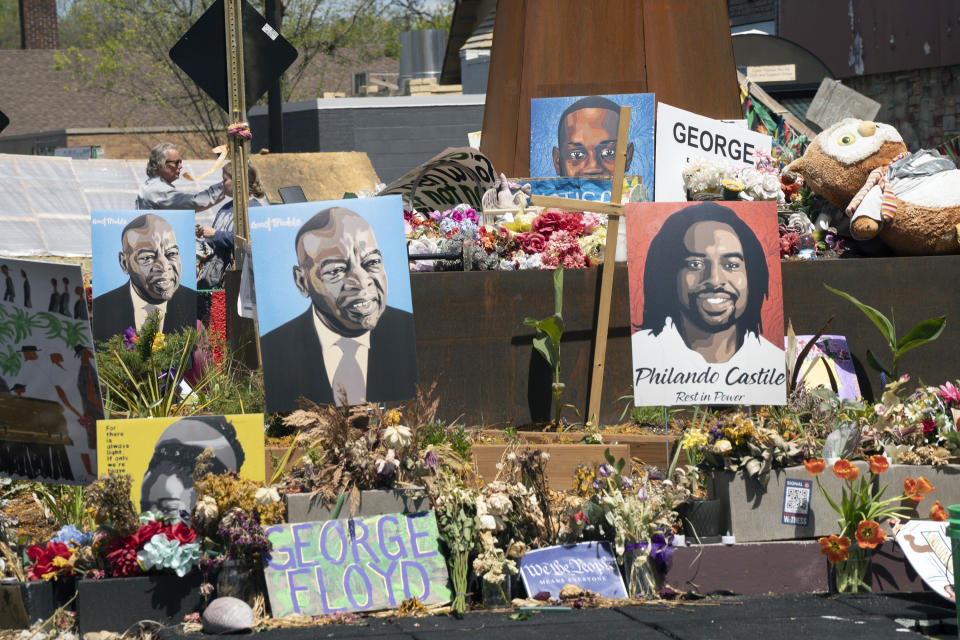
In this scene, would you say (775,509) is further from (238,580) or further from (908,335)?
(238,580)

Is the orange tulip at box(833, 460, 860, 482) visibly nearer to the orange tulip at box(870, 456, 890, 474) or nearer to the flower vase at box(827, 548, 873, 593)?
the orange tulip at box(870, 456, 890, 474)

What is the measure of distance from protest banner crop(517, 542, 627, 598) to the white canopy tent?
48.2 feet

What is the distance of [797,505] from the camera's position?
17.7 ft

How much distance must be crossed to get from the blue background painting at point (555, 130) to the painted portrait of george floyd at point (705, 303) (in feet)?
8.23

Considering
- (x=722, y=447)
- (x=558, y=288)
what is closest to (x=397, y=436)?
(x=722, y=447)

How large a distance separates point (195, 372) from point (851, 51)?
15196mm

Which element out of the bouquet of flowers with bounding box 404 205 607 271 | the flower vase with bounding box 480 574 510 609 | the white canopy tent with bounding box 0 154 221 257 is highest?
the white canopy tent with bounding box 0 154 221 257

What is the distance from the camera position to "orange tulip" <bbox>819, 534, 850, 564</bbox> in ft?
16.9

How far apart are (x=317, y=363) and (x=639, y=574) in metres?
1.72

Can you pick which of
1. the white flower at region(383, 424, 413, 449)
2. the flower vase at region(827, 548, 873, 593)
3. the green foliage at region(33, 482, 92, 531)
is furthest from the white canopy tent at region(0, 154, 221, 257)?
the flower vase at region(827, 548, 873, 593)

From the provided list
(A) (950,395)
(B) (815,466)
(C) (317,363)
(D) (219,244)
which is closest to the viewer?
(B) (815,466)

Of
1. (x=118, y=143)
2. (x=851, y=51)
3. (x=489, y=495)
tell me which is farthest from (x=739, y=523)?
(x=118, y=143)

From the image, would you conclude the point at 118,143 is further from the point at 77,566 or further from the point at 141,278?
the point at 77,566

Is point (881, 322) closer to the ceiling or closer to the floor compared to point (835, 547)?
closer to the ceiling
